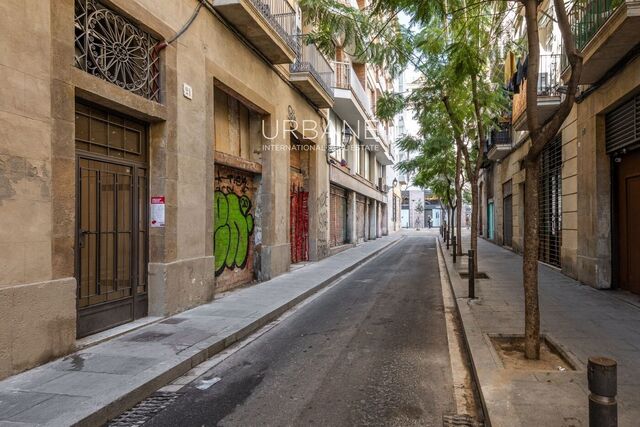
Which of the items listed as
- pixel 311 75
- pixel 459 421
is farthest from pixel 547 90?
pixel 459 421

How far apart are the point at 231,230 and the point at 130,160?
4009 millimetres

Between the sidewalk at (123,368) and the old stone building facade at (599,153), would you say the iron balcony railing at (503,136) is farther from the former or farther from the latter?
the sidewalk at (123,368)

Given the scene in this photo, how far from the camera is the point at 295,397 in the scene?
441cm

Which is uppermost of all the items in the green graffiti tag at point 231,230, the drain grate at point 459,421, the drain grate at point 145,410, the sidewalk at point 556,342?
the green graffiti tag at point 231,230

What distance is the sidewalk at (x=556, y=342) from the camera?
3725mm

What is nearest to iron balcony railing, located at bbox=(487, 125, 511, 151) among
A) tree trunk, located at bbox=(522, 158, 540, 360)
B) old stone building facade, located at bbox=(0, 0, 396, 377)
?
old stone building facade, located at bbox=(0, 0, 396, 377)

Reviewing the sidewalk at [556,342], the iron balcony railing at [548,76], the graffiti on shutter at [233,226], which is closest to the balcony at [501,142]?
the iron balcony railing at [548,76]

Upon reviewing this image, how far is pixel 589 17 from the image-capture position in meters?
9.09

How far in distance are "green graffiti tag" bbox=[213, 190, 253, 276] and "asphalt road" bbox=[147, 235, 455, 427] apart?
2.74m

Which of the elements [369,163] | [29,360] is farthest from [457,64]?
[369,163]

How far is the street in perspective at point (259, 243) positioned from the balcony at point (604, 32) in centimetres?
5

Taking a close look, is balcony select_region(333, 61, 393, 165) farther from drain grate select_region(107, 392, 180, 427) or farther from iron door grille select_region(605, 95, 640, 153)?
drain grate select_region(107, 392, 180, 427)

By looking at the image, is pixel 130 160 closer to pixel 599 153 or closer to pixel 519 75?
pixel 599 153

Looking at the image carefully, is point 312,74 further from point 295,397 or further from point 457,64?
point 295,397
